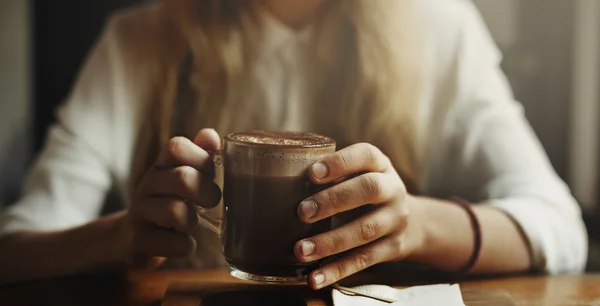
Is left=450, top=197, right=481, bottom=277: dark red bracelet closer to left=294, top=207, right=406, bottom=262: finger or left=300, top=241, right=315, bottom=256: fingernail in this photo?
left=294, top=207, right=406, bottom=262: finger

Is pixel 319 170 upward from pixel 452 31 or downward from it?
downward

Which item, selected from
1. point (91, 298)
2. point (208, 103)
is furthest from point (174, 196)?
point (208, 103)

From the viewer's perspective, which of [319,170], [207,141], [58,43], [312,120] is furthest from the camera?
[312,120]

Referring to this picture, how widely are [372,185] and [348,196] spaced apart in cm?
3

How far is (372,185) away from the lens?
778mm

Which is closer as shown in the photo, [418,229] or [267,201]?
[267,201]

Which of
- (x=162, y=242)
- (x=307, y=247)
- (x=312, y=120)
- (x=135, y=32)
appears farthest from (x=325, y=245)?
(x=135, y=32)

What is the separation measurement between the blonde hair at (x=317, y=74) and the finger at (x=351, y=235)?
233mm

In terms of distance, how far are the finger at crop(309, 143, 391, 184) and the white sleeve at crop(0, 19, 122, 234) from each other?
0.43 m

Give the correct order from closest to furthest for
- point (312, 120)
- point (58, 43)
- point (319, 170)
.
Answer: point (319, 170), point (58, 43), point (312, 120)

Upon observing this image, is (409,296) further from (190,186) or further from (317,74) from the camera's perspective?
(317,74)

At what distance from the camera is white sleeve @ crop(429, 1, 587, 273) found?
108 centimetres

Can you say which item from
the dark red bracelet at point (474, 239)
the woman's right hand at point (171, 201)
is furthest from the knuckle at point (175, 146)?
the dark red bracelet at point (474, 239)

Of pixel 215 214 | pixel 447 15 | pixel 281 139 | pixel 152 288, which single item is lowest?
pixel 152 288
